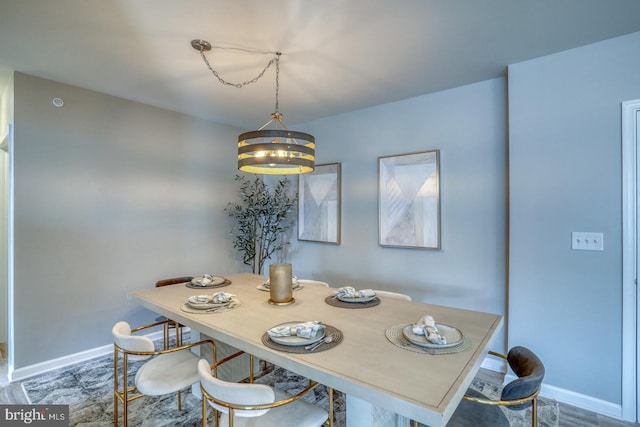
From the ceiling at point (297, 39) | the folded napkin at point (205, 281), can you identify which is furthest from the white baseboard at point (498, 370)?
the ceiling at point (297, 39)

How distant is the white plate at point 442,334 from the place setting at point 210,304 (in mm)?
1045

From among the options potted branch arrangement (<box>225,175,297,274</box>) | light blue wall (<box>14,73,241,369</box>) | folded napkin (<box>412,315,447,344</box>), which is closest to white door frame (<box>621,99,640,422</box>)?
folded napkin (<box>412,315,447,344</box>)

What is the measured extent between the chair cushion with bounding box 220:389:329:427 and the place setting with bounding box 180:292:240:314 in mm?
604

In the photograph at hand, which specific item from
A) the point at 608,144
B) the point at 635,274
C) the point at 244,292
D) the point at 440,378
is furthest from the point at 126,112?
the point at 635,274

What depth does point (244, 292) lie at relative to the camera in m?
2.22

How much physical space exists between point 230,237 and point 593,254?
3.75m

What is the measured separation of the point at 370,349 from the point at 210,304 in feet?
3.43

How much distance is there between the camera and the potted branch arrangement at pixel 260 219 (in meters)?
4.14

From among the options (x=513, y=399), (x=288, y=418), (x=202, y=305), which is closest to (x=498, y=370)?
(x=513, y=399)

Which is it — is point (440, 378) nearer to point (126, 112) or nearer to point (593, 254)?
point (593, 254)

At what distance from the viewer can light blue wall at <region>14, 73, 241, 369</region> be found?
2.61 metres

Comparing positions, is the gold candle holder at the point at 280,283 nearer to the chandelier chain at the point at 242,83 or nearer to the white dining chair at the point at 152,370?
the white dining chair at the point at 152,370

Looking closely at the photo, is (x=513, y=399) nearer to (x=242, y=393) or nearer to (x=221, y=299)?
(x=242, y=393)

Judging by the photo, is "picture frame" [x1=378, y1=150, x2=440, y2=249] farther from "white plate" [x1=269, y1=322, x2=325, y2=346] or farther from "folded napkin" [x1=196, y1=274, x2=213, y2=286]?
"white plate" [x1=269, y1=322, x2=325, y2=346]
